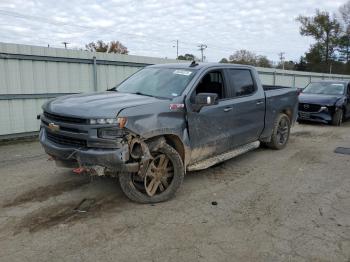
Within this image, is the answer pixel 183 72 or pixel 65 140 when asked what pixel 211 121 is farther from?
pixel 65 140

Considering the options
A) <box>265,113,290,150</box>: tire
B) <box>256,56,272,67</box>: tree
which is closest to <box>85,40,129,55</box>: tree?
<box>256,56,272,67</box>: tree

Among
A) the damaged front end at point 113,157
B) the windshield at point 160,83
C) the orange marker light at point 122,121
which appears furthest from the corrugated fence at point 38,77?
the orange marker light at point 122,121

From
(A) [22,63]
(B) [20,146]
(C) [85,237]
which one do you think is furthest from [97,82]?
(C) [85,237]

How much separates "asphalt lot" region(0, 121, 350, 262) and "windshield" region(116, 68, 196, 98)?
149cm

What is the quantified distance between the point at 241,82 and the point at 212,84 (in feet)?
3.09

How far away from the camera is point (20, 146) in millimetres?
8531

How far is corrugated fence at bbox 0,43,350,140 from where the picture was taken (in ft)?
29.4

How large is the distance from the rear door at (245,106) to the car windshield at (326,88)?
24.2ft

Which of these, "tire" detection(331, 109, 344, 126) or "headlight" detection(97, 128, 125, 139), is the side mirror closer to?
"headlight" detection(97, 128, 125, 139)

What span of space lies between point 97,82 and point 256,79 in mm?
5466

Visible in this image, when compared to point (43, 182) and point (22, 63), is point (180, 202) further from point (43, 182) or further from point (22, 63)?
point (22, 63)

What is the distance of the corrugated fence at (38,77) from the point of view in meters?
8.95

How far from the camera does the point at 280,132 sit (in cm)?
834

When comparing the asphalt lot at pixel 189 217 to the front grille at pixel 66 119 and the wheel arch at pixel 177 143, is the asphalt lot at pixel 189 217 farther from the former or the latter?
the front grille at pixel 66 119
